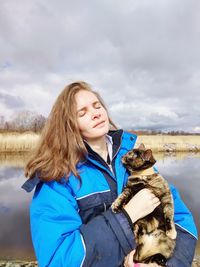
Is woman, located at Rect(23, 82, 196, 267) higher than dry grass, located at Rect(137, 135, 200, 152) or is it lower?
higher

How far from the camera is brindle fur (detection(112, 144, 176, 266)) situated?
6.81 ft

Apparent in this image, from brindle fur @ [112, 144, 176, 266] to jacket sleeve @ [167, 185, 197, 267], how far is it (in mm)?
62

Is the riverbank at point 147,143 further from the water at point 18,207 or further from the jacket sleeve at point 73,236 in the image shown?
the jacket sleeve at point 73,236

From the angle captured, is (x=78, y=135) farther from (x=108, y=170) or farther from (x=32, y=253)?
(x=32, y=253)

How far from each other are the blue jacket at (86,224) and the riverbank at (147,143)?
17.9 m

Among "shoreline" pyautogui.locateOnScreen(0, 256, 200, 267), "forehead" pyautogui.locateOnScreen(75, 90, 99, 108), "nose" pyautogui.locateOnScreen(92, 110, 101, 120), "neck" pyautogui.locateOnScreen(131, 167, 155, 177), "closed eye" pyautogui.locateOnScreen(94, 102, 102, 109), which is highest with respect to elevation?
"forehead" pyautogui.locateOnScreen(75, 90, 99, 108)

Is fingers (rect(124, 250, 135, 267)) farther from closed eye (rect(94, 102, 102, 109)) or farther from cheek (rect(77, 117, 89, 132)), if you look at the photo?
closed eye (rect(94, 102, 102, 109))

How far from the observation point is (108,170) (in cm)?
227

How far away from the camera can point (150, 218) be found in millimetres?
2186

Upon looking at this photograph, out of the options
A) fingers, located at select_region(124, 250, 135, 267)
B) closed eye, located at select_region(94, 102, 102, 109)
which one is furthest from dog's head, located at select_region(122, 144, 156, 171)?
fingers, located at select_region(124, 250, 135, 267)

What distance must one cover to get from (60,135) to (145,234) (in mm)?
A: 1069

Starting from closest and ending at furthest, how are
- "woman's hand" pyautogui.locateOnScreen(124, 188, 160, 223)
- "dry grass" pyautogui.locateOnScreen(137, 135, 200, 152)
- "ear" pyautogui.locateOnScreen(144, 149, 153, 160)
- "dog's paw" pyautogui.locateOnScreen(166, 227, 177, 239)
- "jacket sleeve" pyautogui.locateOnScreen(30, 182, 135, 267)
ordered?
"jacket sleeve" pyautogui.locateOnScreen(30, 182, 135, 267), "woman's hand" pyautogui.locateOnScreen(124, 188, 160, 223), "dog's paw" pyautogui.locateOnScreen(166, 227, 177, 239), "ear" pyautogui.locateOnScreen(144, 149, 153, 160), "dry grass" pyautogui.locateOnScreen(137, 135, 200, 152)

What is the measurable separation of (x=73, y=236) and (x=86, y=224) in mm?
123

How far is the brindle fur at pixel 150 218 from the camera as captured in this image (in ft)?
6.81
